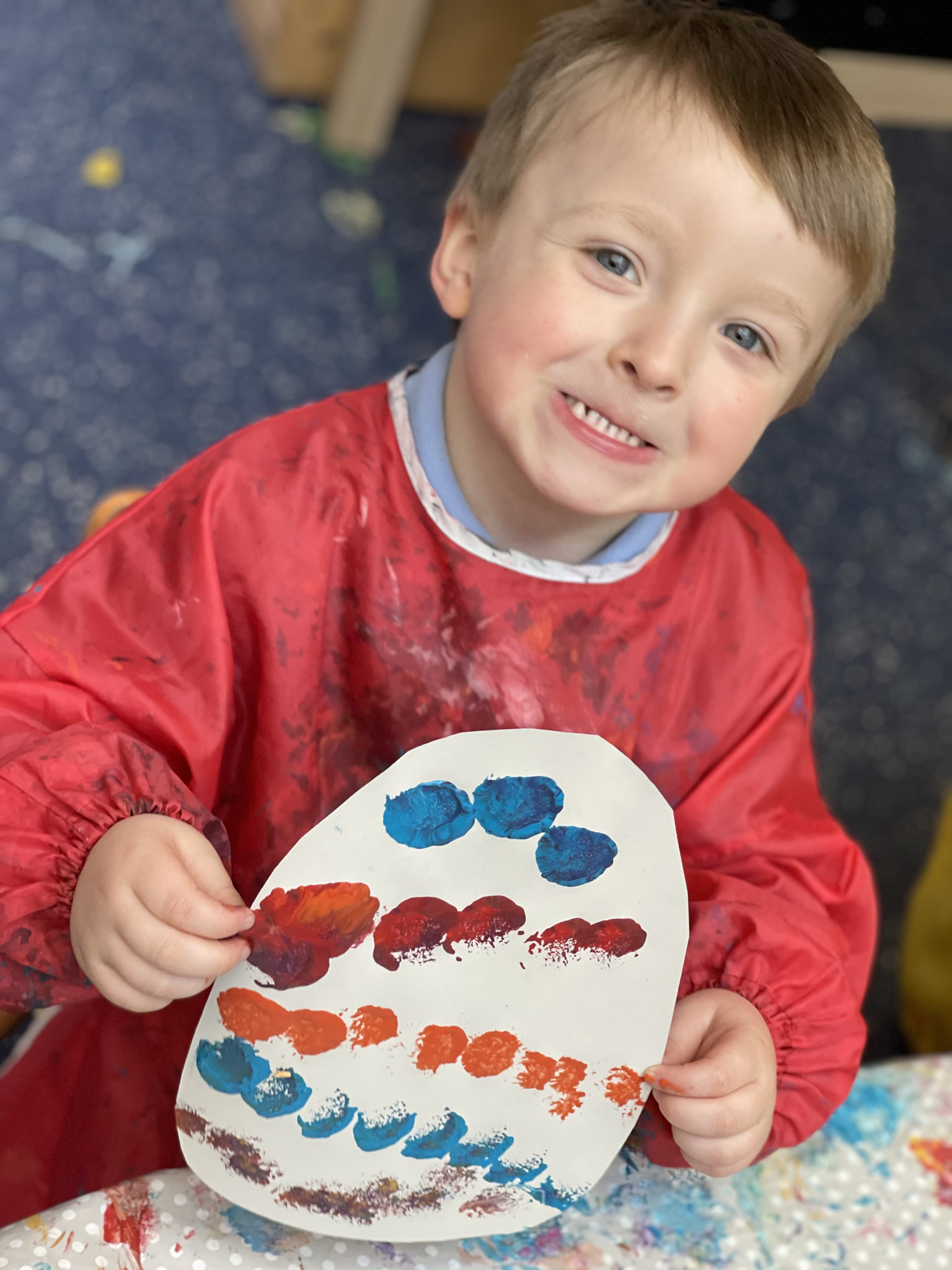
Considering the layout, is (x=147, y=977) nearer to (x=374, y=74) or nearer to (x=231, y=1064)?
(x=231, y=1064)

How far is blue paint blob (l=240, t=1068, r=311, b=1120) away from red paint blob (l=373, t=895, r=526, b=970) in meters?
0.07

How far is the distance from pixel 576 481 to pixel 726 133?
21cm

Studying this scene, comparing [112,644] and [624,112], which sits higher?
[624,112]

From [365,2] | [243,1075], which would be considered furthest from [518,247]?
[365,2]

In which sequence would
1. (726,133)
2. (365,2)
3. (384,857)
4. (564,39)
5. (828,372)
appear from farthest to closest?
1. (828,372)
2. (365,2)
3. (564,39)
4. (726,133)
5. (384,857)

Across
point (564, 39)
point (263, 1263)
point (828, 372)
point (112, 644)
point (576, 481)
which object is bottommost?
point (828, 372)

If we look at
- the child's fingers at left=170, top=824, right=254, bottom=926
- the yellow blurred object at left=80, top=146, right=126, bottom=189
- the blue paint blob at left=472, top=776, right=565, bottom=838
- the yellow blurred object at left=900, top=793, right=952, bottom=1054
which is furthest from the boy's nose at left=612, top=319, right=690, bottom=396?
the yellow blurred object at left=80, top=146, right=126, bottom=189

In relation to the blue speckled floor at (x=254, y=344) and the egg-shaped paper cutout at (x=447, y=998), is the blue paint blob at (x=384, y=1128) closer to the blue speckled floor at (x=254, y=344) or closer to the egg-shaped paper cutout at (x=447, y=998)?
the egg-shaped paper cutout at (x=447, y=998)

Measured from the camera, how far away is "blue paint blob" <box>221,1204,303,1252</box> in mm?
678

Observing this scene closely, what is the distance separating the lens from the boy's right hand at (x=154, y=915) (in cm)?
62

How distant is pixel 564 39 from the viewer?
0.84m

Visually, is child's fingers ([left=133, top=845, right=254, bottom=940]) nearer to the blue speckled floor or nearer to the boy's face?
the boy's face

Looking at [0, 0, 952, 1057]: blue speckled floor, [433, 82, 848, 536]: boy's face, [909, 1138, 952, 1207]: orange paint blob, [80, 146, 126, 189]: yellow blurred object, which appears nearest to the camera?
[433, 82, 848, 536]: boy's face

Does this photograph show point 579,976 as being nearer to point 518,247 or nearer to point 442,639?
point 442,639
